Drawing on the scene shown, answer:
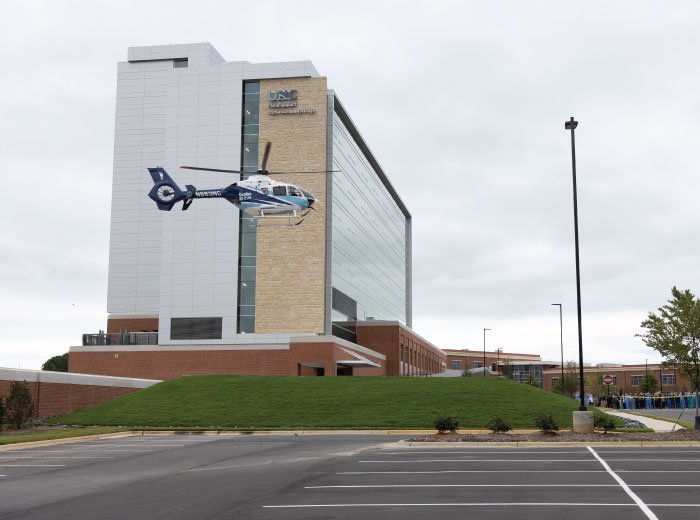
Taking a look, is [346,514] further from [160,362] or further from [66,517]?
[160,362]

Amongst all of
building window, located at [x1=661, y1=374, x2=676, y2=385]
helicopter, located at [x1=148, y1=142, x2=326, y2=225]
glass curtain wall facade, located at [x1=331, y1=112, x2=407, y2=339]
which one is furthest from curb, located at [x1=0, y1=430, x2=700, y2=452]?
building window, located at [x1=661, y1=374, x2=676, y2=385]

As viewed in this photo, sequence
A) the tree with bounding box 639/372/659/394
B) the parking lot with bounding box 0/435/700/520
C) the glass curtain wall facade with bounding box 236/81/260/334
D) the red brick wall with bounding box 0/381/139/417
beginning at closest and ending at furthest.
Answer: the parking lot with bounding box 0/435/700/520 → the red brick wall with bounding box 0/381/139/417 → the glass curtain wall facade with bounding box 236/81/260/334 → the tree with bounding box 639/372/659/394

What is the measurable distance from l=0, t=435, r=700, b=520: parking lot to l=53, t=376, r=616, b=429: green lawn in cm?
1105

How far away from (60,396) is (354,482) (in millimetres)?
29691

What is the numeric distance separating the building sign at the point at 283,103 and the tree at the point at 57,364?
64861 millimetres

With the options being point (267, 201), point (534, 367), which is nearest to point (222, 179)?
point (267, 201)

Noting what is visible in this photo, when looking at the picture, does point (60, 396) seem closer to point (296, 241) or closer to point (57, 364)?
point (296, 241)

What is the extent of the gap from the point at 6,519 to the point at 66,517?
35.7 inches

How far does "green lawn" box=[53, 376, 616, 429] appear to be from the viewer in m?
36.3

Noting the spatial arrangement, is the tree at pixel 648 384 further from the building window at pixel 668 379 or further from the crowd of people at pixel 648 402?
the crowd of people at pixel 648 402

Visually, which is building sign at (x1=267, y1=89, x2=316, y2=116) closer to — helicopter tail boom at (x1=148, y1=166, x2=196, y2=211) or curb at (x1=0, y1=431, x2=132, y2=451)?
helicopter tail boom at (x1=148, y1=166, x2=196, y2=211)

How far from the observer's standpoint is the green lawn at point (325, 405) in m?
36.3

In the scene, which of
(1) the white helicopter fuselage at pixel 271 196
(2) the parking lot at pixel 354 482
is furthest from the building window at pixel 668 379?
(2) the parking lot at pixel 354 482

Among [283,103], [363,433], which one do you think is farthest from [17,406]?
[283,103]
